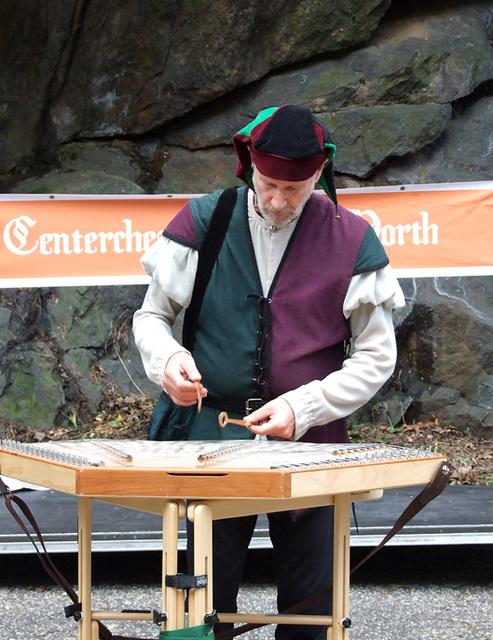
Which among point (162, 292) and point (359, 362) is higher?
point (162, 292)

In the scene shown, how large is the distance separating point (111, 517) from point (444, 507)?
152 cm

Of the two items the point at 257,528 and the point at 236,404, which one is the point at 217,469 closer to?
the point at 236,404

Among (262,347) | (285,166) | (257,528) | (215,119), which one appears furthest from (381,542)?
(215,119)

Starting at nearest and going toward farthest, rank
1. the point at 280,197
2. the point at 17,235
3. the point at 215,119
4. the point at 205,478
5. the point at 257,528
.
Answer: the point at 205,478
the point at 280,197
the point at 257,528
the point at 17,235
the point at 215,119

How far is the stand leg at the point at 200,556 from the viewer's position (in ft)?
4.96

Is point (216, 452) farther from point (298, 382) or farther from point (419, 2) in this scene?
point (419, 2)

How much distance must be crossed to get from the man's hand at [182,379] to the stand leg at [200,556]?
421 mm

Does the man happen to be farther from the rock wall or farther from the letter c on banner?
the rock wall

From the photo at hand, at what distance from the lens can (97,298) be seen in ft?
21.0

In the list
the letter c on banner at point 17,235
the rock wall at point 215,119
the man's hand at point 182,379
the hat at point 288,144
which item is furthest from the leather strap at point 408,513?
the rock wall at point 215,119

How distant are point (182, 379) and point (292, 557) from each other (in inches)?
21.4

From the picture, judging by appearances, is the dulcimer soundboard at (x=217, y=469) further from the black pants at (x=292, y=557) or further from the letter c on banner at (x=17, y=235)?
the letter c on banner at (x=17, y=235)

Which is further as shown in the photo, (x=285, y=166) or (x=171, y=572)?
(x=285, y=166)

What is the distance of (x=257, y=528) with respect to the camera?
3.45 metres
